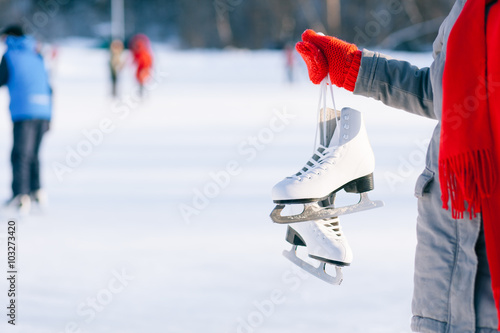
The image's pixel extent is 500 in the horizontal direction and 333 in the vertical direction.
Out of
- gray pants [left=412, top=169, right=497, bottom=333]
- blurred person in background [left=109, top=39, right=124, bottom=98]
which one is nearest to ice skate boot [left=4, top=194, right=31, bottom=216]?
gray pants [left=412, top=169, right=497, bottom=333]

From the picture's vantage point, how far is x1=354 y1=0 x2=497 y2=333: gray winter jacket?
4.53 feet

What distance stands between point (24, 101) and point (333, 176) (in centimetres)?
353

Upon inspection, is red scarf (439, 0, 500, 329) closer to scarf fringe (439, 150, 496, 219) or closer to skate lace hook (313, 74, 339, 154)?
scarf fringe (439, 150, 496, 219)

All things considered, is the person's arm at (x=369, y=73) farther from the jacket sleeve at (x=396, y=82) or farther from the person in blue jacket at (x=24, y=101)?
the person in blue jacket at (x=24, y=101)

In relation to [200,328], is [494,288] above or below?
above

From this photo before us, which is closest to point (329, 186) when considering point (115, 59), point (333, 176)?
point (333, 176)

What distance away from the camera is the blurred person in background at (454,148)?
1.29m

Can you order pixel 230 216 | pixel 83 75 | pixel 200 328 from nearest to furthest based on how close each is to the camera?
pixel 200 328
pixel 230 216
pixel 83 75

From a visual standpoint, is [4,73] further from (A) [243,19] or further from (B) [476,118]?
(A) [243,19]

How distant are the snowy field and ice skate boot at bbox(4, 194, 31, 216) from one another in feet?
0.36

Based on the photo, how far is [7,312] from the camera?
107 inches

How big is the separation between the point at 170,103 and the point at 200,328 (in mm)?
11434

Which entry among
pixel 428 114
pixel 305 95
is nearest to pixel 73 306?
pixel 428 114

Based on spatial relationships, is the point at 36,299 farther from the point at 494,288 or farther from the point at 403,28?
the point at 403,28
